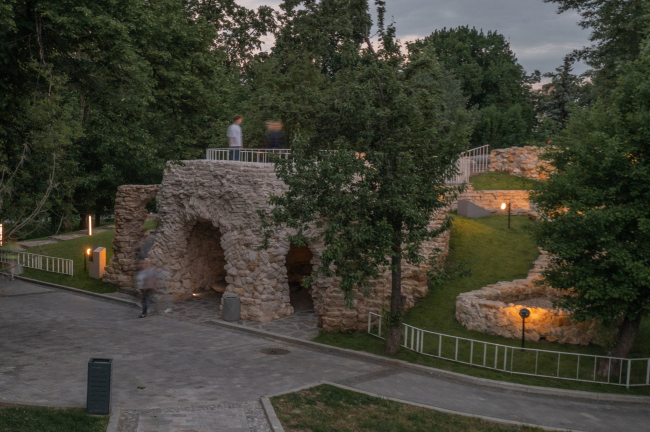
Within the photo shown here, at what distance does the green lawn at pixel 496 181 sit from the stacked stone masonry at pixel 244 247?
1014 cm

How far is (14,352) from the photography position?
1370 cm

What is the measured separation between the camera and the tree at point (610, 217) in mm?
11820

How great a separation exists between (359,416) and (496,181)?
74.3ft

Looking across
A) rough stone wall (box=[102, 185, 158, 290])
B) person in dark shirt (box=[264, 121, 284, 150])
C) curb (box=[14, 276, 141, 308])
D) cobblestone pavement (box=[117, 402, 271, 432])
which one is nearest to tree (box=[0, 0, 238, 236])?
rough stone wall (box=[102, 185, 158, 290])

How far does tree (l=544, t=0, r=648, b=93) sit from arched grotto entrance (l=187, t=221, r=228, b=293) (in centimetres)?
1677

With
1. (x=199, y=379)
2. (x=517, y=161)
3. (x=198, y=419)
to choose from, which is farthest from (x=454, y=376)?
(x=517, y=161)

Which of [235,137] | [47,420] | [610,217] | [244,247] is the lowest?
[47,420]

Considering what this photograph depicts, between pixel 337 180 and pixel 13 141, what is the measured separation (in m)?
8.84

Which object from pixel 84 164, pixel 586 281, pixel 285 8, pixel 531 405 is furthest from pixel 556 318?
pixel 285 8

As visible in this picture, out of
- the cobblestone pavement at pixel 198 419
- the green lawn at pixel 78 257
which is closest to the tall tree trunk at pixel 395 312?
the cobblestone pavement at pixel 198 419

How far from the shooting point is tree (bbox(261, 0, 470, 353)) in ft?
41.1

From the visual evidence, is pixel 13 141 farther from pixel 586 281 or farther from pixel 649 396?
pixel 649 396

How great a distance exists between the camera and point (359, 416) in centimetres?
1033

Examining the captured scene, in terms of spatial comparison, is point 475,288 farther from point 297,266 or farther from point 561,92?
point 561,92
